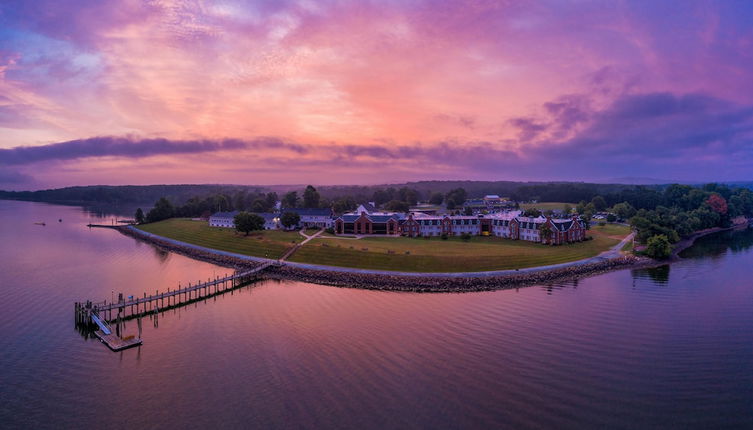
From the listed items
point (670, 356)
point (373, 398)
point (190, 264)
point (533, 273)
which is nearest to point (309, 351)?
point (373, 398)

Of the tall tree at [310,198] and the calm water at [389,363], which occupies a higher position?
the tall tree at [310,198]

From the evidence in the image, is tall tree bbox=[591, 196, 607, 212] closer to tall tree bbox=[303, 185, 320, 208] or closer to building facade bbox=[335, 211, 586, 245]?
building facade bbox=[335, 211, 586, 245]

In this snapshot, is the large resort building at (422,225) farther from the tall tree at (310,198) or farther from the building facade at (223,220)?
the tall tree at (310,198)

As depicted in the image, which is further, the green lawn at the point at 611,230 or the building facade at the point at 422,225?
the green lawn at the point at 611,230

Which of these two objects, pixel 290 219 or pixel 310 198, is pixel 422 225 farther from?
pixel 310 198

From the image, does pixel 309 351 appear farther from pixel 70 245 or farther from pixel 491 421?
pixel 70 245

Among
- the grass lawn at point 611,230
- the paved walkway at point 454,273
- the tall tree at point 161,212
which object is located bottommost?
the paved walkway at point 454,273

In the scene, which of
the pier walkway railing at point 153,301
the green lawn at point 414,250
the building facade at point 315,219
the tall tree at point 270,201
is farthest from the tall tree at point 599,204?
the pier walkway railing at point 153,301

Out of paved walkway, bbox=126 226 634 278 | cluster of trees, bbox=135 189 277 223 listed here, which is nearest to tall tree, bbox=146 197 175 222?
cluster of trees, bbox=135 189 277 223
